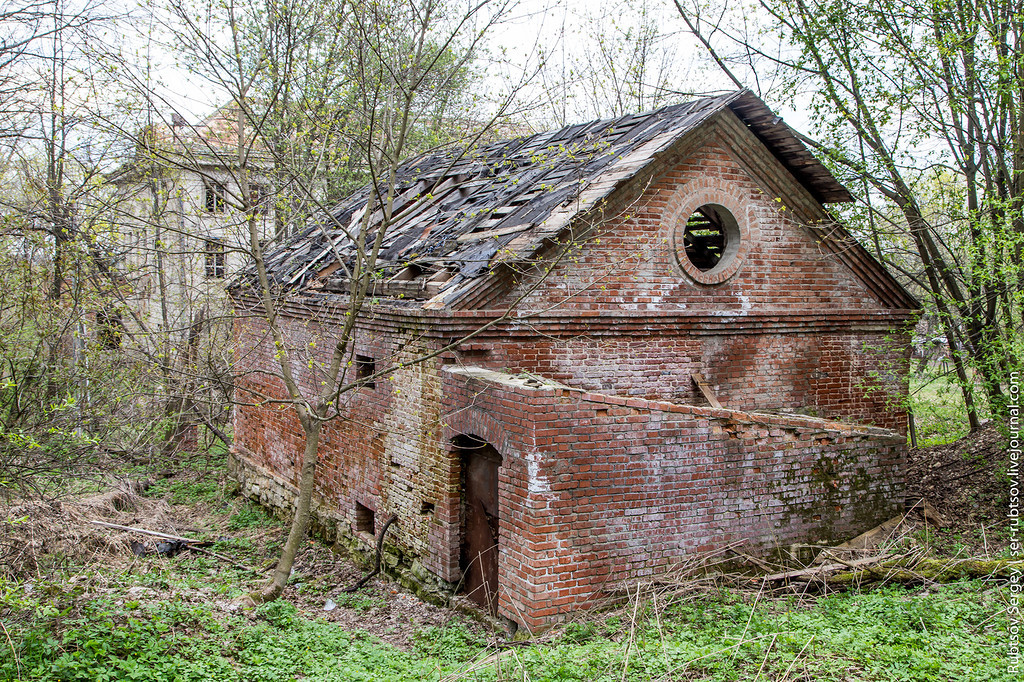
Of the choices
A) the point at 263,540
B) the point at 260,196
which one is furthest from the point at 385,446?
the point at 260,196

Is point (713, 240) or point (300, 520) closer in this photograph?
point (300, 520)

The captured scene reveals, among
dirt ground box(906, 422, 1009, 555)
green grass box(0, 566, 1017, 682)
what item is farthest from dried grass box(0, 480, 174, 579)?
dirt ground box(906, 422, 1009, 555)

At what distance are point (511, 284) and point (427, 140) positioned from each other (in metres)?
10.1

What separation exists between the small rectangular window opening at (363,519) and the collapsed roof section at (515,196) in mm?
2967

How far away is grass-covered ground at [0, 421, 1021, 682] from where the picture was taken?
5.30 meters

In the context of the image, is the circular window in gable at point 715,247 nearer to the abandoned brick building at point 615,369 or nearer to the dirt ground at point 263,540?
the abandoned brick building at point 615,369

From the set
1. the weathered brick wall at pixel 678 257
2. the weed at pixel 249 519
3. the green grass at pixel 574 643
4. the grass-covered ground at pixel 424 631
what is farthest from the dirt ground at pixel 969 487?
the weed at pixel 249 519

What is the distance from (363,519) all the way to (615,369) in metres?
4.01

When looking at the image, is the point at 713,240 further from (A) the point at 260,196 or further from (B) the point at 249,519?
(B) the point at 249,519

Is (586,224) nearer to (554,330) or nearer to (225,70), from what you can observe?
(554,330)

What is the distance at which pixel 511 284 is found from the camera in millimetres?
8117

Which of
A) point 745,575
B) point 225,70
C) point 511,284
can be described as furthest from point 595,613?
point 225,70

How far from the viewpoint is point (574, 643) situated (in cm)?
635

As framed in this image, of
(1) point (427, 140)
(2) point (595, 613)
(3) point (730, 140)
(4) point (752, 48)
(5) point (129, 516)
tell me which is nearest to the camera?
(2) point (595, 613)
